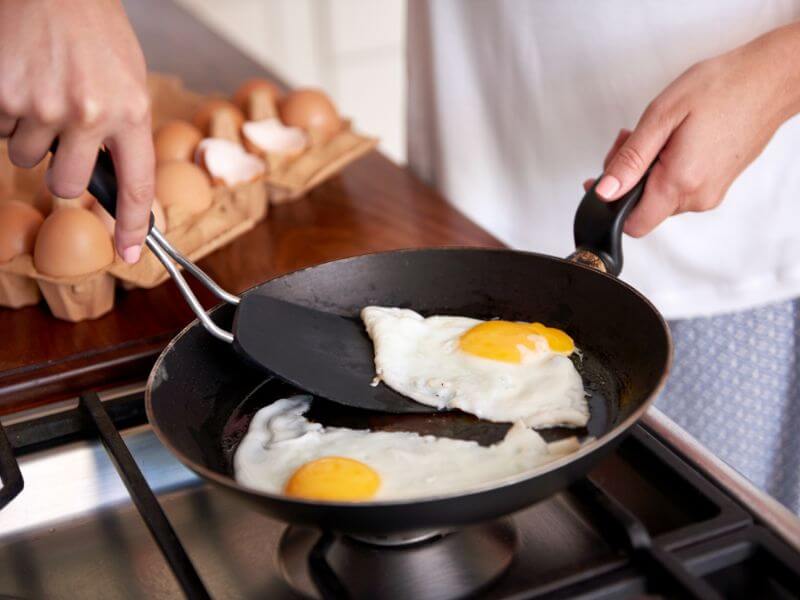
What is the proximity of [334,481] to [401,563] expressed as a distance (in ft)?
0.33

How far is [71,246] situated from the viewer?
1.12 metres

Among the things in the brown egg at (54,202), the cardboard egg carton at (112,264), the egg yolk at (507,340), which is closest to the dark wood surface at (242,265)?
the cardboard egg carton at (112,264)

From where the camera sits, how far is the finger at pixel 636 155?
3.32 ft

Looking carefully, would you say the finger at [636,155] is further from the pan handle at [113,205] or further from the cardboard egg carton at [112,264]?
the cardboard egg carton at [112,264]

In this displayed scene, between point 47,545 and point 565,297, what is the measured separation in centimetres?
58

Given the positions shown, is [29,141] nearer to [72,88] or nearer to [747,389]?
[72,88]

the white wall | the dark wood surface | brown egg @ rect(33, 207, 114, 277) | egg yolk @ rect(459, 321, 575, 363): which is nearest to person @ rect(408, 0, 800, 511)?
the dark wood surface

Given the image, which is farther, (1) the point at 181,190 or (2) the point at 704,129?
(1) the point at 181,190

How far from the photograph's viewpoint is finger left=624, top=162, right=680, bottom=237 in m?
1.03

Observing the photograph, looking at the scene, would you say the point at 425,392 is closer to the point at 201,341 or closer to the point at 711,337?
the point at 201,341

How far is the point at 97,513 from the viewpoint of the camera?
911mm

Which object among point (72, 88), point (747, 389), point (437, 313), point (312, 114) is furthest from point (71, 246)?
point (747, 389)

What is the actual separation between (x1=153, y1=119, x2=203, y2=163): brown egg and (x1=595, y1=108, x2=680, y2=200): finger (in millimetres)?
710

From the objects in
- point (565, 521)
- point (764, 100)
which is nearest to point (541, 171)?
point (764, 100)
